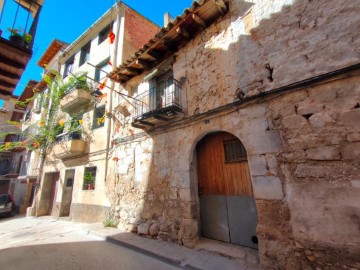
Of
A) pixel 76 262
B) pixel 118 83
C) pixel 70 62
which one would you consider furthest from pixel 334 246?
pixel 70 62

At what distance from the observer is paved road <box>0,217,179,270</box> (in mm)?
3568

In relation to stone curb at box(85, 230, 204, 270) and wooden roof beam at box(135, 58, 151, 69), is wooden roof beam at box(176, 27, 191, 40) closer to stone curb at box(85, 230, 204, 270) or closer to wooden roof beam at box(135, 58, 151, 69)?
wooden roof beam at box(135, 58, 151, 69)

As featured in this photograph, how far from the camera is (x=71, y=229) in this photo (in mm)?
6234

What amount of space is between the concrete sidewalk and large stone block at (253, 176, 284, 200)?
1.18 m

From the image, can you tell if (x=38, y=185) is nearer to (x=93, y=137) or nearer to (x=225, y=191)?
(x=93, y=137)

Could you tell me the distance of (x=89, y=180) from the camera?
7676 millimetres

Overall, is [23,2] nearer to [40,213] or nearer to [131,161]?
[131,161]

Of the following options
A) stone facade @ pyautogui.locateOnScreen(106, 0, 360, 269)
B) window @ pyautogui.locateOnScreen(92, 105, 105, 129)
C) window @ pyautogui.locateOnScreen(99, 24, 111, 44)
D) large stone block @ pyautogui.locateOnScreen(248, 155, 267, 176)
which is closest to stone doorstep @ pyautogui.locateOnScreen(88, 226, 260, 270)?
stone facade @ pyautogui.locateOnScreen(106, 0, 360, 269)

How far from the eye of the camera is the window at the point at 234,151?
4.09 metres

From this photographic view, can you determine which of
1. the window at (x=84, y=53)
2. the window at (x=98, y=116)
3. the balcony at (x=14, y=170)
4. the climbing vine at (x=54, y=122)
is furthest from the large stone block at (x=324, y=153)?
the balcony at (x=14, y=170)

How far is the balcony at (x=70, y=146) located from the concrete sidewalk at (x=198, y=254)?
485 cm

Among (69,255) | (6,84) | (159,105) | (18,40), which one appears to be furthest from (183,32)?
(69,255)

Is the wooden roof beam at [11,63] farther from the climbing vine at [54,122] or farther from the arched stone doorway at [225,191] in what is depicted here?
the climbing vine at [54,122]

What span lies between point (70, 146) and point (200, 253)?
7.05m
